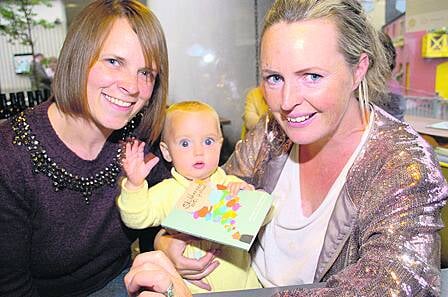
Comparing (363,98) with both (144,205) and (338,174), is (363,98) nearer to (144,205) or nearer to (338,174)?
(338,174)

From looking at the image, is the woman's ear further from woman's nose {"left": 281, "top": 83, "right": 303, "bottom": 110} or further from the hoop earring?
woman's nose {"left": 281, "top": 83, "right": 303, "bottom": 110}

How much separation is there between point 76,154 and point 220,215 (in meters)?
0.57

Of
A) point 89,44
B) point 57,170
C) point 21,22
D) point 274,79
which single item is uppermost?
point 21,22

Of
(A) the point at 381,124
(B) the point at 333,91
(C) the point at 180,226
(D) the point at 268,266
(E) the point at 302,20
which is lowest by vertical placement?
(D) the point at 268,266

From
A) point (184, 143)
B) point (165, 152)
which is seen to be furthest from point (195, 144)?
point (165, 152)

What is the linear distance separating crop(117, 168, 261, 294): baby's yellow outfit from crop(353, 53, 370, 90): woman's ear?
53 cm

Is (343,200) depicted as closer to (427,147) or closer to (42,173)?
(427,147)

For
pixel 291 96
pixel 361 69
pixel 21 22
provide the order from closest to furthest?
pixel 291 96, pixel 361 69, pixel 21 22

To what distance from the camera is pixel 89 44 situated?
1.42 metres

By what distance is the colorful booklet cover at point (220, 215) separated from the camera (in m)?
1.19

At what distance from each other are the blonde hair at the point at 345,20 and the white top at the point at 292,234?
23 centimetres

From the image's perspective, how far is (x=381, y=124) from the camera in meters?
1.29

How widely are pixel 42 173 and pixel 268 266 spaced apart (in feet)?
2.59

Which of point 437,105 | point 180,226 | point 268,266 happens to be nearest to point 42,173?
point 180,226
